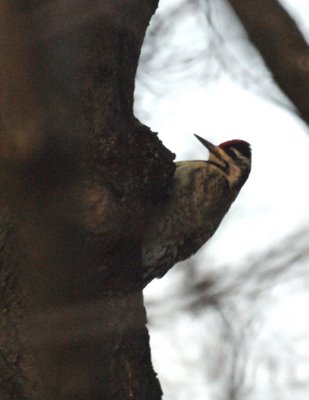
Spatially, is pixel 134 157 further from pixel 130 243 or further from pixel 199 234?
pixel 199 234

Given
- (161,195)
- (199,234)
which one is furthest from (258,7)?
(199,234)

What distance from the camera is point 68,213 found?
208cm

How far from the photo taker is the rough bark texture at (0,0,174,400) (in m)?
1.86

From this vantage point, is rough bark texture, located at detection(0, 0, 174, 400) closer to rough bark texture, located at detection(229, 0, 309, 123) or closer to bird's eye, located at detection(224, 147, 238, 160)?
rough bark texture, located at detection(229, 0, 309, 123)

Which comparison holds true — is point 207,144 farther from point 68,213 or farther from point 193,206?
point 68,213

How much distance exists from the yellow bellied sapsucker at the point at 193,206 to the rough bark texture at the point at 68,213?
740 millimetres

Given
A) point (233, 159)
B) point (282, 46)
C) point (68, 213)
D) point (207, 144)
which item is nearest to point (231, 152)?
point (233, 159)

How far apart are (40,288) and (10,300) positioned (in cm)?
21

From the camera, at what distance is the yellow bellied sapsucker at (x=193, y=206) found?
3.55 metres

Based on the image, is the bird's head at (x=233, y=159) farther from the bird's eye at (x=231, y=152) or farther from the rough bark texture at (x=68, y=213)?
the rough bark texture at (x=68, y=213)

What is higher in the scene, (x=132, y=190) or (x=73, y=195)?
(x=132, y=190)

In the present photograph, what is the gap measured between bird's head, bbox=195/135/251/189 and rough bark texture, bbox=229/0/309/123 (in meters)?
2.41

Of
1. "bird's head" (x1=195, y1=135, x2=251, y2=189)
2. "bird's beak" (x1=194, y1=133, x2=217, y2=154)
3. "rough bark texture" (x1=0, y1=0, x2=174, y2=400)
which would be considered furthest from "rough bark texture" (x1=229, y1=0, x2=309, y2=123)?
"bird's beak" (x1=194, y1=133, x2=217, y2=154)

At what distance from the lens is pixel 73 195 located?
82.3 inches
